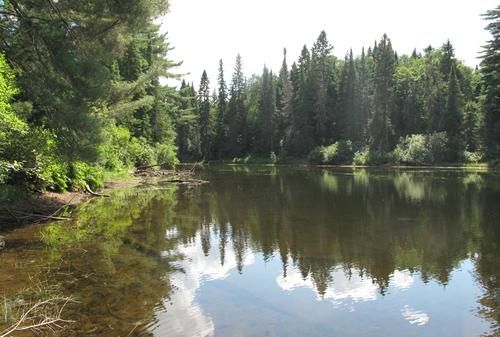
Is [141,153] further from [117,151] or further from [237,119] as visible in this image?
[237,119]

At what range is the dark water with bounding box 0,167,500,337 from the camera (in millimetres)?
6965

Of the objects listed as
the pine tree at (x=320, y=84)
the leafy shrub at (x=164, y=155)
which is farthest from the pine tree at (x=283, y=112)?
the leafy shrub at (x=164, y=155)

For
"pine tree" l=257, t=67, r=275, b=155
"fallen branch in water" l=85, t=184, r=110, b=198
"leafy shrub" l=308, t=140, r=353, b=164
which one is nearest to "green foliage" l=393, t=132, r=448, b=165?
"leafy shrub" l=308, t=140, r=353, b=164

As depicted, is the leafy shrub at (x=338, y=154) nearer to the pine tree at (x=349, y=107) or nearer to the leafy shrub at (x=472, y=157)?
the pine tree at (x=349, y=107)

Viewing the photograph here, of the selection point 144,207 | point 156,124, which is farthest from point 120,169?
point 156,124

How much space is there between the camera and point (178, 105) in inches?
2675

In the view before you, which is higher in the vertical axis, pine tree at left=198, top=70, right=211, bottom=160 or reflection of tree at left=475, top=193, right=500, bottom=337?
pine tree at left=198, top=70, right=211, bottom=160

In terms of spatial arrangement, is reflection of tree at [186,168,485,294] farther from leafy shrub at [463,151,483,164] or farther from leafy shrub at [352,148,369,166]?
leafy shrub at [352,148,369,166]

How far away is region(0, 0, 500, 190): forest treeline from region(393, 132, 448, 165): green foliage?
0.51ft

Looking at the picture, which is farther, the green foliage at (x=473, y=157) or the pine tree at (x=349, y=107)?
the pine tree at (x=349, y=107)

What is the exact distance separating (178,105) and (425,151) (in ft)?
118

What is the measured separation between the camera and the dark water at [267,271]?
6.96 meters

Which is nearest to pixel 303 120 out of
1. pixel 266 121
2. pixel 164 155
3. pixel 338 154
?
pixel 266 121

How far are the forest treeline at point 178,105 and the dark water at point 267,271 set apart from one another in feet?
10.2
